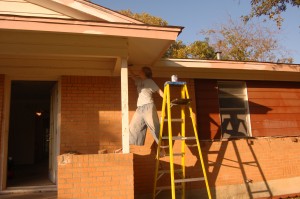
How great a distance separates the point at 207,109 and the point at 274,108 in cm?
202

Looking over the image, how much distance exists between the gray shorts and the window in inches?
94.3

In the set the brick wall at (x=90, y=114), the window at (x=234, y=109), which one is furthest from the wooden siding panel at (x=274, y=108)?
the brick wall at (x=90, y=114)

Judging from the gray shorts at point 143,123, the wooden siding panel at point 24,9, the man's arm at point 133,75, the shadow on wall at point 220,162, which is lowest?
the shadow on wall at point 220,162

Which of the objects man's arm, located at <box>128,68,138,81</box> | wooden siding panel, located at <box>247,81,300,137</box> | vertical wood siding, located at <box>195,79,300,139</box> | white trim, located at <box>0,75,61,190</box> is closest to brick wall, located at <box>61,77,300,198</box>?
vertical wood siding, located at <box>195,79,300,139</box>

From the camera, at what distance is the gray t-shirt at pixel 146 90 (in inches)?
212

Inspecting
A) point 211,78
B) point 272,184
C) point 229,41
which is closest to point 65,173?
point 211,78

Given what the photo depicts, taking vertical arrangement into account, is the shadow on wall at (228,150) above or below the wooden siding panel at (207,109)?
below

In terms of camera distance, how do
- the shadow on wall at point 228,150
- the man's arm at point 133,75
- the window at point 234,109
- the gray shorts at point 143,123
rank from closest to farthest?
the gray shorts at point 143,123 < the man's arm at point 133,75 < the shadow on wall at point 228,150 < the window at point 234,109

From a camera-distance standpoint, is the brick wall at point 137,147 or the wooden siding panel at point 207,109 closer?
the brick wall at point 137,147

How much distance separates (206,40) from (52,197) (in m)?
21.0

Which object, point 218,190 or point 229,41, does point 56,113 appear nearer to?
point 218,190

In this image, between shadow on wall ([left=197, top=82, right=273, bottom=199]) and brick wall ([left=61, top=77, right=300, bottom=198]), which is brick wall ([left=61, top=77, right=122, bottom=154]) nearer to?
brick wall ([left=61, top=77, right=300, bottom=198])

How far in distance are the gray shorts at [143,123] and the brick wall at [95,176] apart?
3.07 feet

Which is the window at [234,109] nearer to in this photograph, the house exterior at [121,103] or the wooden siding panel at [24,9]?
the house exterior at [121,103]
